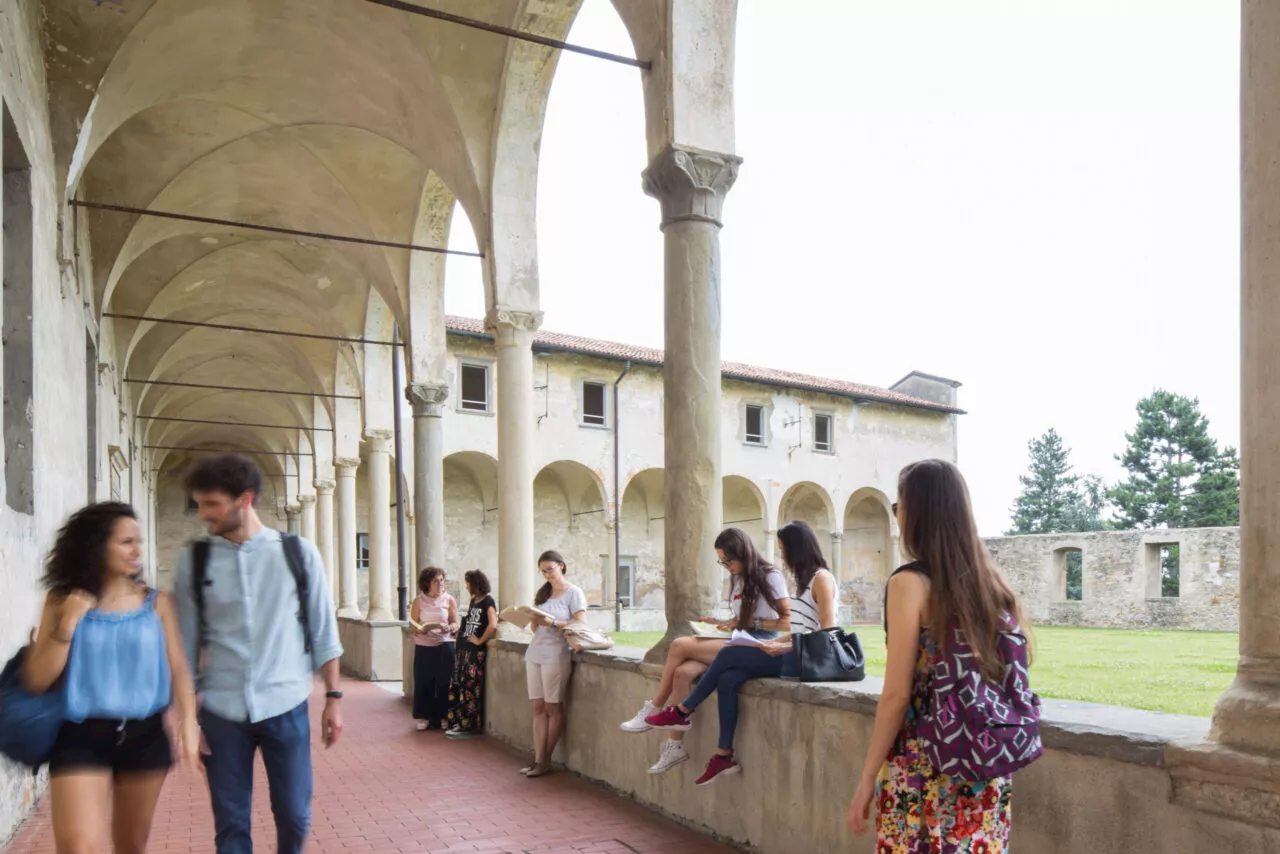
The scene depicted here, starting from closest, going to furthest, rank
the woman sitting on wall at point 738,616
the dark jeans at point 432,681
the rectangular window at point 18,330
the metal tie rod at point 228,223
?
the woman sitting on wall at point 738,616
the rectangular window at point 18,330
the metal tie rod at point 228,223
the dark jeans at point 432,681

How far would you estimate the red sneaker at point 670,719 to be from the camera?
489cm

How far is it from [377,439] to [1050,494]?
58.4 meters

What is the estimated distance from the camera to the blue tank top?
2.88 m

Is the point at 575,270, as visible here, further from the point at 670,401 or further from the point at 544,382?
the point at 670,401

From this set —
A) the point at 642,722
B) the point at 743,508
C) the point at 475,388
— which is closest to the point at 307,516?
the point at 475,388

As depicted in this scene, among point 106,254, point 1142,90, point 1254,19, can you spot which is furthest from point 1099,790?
point 1142,90

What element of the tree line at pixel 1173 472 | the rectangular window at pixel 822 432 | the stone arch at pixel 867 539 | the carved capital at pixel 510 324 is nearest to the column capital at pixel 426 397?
the carved capital at pixel 510 324

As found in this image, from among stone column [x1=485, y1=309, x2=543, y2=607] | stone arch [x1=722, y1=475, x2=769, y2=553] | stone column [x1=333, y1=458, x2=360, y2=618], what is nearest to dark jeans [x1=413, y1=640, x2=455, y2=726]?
stone column [x1=485, y1=309, x2=543, y2=607]

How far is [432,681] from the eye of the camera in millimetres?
9203

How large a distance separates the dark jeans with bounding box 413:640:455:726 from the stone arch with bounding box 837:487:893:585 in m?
25.4

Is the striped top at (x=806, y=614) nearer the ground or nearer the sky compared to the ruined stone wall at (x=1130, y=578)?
nearer the sky

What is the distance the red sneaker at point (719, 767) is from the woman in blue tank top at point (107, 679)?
2.44m

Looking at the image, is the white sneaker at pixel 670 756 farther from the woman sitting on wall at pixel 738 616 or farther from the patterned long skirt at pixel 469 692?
the patterned long skirt at pixel 469 692

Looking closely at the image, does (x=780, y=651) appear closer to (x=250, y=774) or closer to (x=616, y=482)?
(x=250, y=774)
